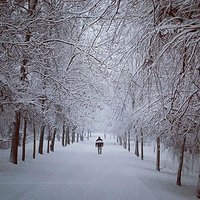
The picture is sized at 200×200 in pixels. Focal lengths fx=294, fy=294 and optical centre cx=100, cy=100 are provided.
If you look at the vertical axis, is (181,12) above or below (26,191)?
above

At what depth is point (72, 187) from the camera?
10188mm

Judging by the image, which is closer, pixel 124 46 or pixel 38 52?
pixel 124 46

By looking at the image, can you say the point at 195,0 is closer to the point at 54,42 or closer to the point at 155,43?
the point at 155,43

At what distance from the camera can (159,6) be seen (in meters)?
4.76

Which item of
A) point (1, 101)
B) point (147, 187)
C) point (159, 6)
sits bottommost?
point (147, 187)

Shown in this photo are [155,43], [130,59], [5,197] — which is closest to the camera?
[155,43]

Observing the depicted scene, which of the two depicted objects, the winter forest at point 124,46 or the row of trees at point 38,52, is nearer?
the winter forest at point 124,46

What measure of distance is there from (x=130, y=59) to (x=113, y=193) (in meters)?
5.58

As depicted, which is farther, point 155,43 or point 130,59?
point 130,59

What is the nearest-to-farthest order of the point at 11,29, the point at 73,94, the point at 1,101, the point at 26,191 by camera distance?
the point at 11,29 → the point at 26,191 → the point at 73,94 → the point at 1,101

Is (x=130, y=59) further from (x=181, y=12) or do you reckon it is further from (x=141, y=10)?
(x=181, y=12)

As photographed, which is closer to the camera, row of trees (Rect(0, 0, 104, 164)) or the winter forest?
the winter forest

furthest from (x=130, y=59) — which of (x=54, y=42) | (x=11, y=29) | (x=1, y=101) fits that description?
(x=1, y=101)

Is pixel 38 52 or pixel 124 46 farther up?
pixel 38 52
